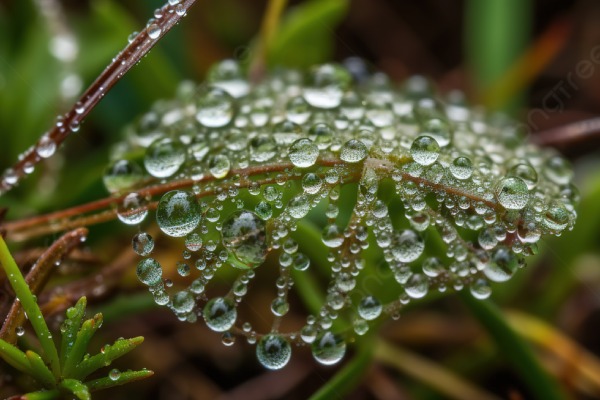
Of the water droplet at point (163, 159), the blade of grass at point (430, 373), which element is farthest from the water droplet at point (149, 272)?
the blade of grass at point (430, 373)

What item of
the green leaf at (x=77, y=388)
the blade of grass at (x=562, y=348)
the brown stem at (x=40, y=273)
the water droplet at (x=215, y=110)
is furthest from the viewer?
the blade of grass at (x=562, y=348)

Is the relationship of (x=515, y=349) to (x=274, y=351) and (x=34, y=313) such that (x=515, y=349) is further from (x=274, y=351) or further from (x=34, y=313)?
(x=34, y=313)

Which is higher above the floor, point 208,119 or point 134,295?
point 208,119

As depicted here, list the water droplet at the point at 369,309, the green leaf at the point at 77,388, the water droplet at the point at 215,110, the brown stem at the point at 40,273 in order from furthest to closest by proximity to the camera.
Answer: the water droplet at the point at 215,110, the water droplet at the point at 369,309, the brown stem at the point at 40,273, the green leaf at the point at 77,388

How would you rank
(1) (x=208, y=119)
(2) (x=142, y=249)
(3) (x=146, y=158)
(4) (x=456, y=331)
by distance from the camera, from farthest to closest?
(4) (x=456, y=331)
(1) (x=208, y=119)
(3) (x=146, y=158)
(2) (x=142, y=249)

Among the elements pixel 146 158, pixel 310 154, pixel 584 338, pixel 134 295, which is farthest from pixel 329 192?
pixel 584 338

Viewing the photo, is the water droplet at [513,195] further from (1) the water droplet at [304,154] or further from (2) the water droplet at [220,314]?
(2) the water droplet at [220,314]

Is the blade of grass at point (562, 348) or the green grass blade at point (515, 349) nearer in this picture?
the green grass blade at point (515, 349)

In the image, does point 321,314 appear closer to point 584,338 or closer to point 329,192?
point 329,192
